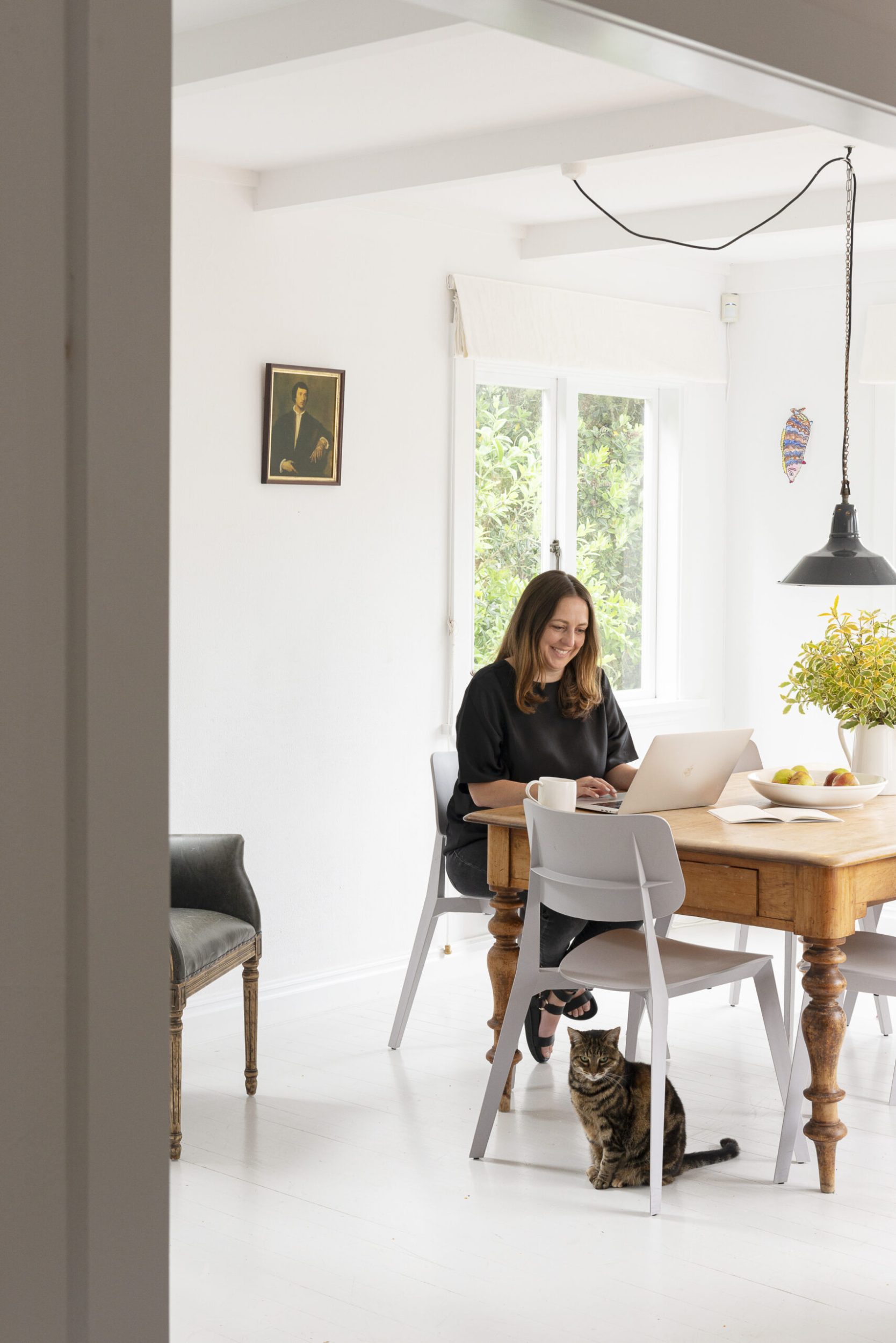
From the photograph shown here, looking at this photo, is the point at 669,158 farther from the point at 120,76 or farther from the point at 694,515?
the point at 120,76

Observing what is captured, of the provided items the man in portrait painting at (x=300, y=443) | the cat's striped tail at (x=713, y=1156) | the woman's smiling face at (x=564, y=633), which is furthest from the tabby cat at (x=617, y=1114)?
the man in portrait painting at (x=300, y=443)

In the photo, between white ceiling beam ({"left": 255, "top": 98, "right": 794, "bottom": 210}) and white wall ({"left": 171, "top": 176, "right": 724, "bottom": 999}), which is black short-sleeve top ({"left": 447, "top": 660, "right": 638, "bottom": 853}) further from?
white ceiling beam ({"left": 255, "top": 98, "right": 794, "bottom": 210})

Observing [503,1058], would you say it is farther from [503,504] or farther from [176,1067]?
[503,504]

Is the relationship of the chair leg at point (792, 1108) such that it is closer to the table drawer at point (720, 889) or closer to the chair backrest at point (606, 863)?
the table drawer at point (720, 889)

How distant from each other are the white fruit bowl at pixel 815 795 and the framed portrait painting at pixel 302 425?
1.72m

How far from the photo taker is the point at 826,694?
3.98 metres

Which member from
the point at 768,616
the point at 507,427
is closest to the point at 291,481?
the point at 507,427

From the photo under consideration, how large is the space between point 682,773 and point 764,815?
0.23 m

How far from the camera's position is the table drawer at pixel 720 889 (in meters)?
3.21

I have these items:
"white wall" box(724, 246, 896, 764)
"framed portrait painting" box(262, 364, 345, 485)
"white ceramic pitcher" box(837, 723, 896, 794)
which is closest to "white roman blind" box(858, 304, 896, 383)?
"white wall" box(724, 246, 896, 764)

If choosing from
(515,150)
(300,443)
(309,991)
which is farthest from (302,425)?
(309,991)

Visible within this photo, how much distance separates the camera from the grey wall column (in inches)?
49.1

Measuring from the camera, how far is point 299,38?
2.91 metres

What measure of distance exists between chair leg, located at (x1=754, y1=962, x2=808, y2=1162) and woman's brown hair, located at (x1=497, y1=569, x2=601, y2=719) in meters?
0.98
